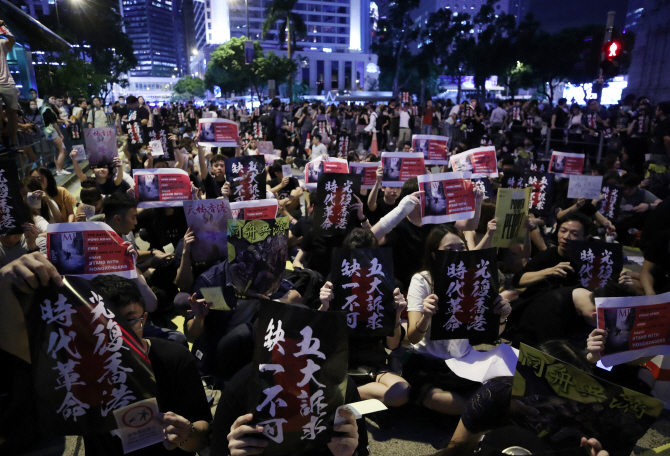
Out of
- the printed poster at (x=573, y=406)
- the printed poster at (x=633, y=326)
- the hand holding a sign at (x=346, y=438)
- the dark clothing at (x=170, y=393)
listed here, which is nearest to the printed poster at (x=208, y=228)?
the dark clothing at (x=170, y=393)

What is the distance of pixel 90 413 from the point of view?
1.94m

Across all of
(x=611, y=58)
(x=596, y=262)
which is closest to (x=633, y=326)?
(x=596, y=262)

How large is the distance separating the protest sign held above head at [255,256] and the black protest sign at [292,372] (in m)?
1.35

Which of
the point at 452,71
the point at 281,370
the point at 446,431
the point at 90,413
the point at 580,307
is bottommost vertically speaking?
the point at 446,431

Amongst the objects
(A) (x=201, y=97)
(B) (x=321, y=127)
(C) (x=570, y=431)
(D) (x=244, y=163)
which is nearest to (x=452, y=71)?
(B) (x=321, y=127)

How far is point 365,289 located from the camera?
10.5 ft

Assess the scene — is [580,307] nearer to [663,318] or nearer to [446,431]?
[663,318]

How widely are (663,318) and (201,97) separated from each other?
3502 inches

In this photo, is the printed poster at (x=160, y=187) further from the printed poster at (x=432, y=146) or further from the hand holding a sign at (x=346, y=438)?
the printed poster at (x=432, y=146)

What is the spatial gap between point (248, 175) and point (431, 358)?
350cm

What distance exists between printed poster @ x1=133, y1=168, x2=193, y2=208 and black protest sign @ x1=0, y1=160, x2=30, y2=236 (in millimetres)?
1191

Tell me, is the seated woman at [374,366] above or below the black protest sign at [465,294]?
A: below

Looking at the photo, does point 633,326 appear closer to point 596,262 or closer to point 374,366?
point 596,262

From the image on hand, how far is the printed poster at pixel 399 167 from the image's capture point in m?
6.21
